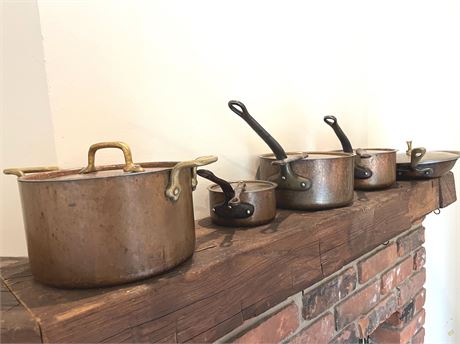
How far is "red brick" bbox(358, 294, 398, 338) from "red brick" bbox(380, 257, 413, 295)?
0.03 metres

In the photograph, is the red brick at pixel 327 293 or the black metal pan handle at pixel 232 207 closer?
the black metal pan handle at pixel 232 207

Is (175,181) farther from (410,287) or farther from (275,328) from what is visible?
(410,287)

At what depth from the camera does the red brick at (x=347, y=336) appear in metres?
0.78

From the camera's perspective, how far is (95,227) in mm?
376

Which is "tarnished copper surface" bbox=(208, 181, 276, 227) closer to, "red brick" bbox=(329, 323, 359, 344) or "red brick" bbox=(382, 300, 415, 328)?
"red brick" bbox=(329, 323, 359, 344)

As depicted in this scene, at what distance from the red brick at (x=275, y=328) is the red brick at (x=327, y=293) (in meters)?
0.03

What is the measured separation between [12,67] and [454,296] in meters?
1.89

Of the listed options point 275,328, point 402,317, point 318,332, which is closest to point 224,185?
point 275,328

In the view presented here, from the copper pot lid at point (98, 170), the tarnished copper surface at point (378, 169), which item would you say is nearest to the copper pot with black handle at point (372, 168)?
the tarnished copper surface at point (378, 169)

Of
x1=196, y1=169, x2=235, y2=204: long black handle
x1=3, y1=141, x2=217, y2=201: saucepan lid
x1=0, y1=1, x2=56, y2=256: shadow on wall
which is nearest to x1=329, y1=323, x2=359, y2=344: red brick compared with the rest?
x1=196, y1=169, x2=235, y2=204: long black handle

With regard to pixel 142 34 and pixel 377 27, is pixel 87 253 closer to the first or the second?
pixel 142 34

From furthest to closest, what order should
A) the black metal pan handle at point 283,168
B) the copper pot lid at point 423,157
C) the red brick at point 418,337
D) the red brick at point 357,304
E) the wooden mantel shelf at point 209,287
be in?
the red brick at point 418,337
the copper pot lid at point 423,157
the red brick at point 357,304
the black metal pan handle at point 283,168
the wooden mantel shelf at point 209,287

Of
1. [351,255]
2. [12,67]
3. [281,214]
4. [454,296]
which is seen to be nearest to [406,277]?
[351,255]

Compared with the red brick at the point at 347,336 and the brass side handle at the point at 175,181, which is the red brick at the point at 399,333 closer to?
the red brick at the point at 347,336
